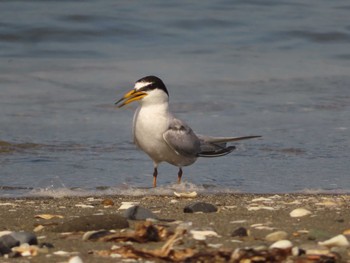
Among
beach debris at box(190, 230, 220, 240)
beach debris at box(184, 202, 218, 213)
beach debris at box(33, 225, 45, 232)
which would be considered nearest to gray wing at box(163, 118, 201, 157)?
beach debris at box(184, 202, 218, 213)

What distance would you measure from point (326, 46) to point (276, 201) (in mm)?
8564

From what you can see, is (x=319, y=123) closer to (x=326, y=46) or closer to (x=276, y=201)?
(x=276, y=201)

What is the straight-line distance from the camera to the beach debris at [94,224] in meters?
4.76

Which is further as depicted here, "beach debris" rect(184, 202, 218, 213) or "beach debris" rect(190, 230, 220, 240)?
"beach debris" rect(184, 202, 218, 213)

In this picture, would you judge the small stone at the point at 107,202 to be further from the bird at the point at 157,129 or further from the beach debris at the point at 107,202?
the bird at the point at 157,129

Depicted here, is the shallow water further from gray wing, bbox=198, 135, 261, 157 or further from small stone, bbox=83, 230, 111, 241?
small stone, bbox=83, 230, 111, 241

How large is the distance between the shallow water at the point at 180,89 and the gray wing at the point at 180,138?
11.0 inches

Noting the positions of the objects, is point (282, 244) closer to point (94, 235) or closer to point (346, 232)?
point (346, 232)

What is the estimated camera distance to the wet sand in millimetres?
4211

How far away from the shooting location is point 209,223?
494 centimetres

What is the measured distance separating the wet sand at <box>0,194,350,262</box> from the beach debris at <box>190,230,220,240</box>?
19 mm

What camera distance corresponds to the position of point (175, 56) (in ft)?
43.4

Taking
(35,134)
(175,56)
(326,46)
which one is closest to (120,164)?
(35,134)

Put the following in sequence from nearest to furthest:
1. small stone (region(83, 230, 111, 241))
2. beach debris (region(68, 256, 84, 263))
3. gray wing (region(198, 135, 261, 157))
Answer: beach debris (region(68, 256, 84, 263)) → small stone (region(83, 230, 111, 241)) → gray wing (region(198, 135, 261, 157))
